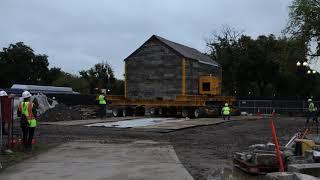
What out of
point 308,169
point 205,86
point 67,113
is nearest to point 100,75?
point 205,86

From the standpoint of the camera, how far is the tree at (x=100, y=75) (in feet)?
380

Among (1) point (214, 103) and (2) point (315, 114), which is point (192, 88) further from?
(2) point (315, 114)

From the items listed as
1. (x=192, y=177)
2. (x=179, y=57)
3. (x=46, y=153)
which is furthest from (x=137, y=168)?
(x=179, y=57)

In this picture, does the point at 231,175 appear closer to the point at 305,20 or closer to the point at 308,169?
the point at 308,169

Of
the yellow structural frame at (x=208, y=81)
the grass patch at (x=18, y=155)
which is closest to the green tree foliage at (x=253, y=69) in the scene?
the yellow structural frame at (x=208, y=81)

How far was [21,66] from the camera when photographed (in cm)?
10619

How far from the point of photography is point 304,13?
42938 mm

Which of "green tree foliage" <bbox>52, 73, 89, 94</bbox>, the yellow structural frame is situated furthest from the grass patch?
"green tree foliage" <bbox>52, 73, 89, 94</bbox>

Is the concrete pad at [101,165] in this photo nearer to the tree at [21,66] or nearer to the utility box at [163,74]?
the utility box at [163,74]

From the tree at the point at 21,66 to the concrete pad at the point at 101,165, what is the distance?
9152cm

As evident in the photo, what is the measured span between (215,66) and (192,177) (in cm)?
4180

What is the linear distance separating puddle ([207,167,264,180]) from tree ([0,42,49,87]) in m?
96.4

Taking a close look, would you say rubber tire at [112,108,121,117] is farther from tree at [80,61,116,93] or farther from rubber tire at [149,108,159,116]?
tree at [80,61,116,93]

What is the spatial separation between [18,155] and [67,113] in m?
24.6
